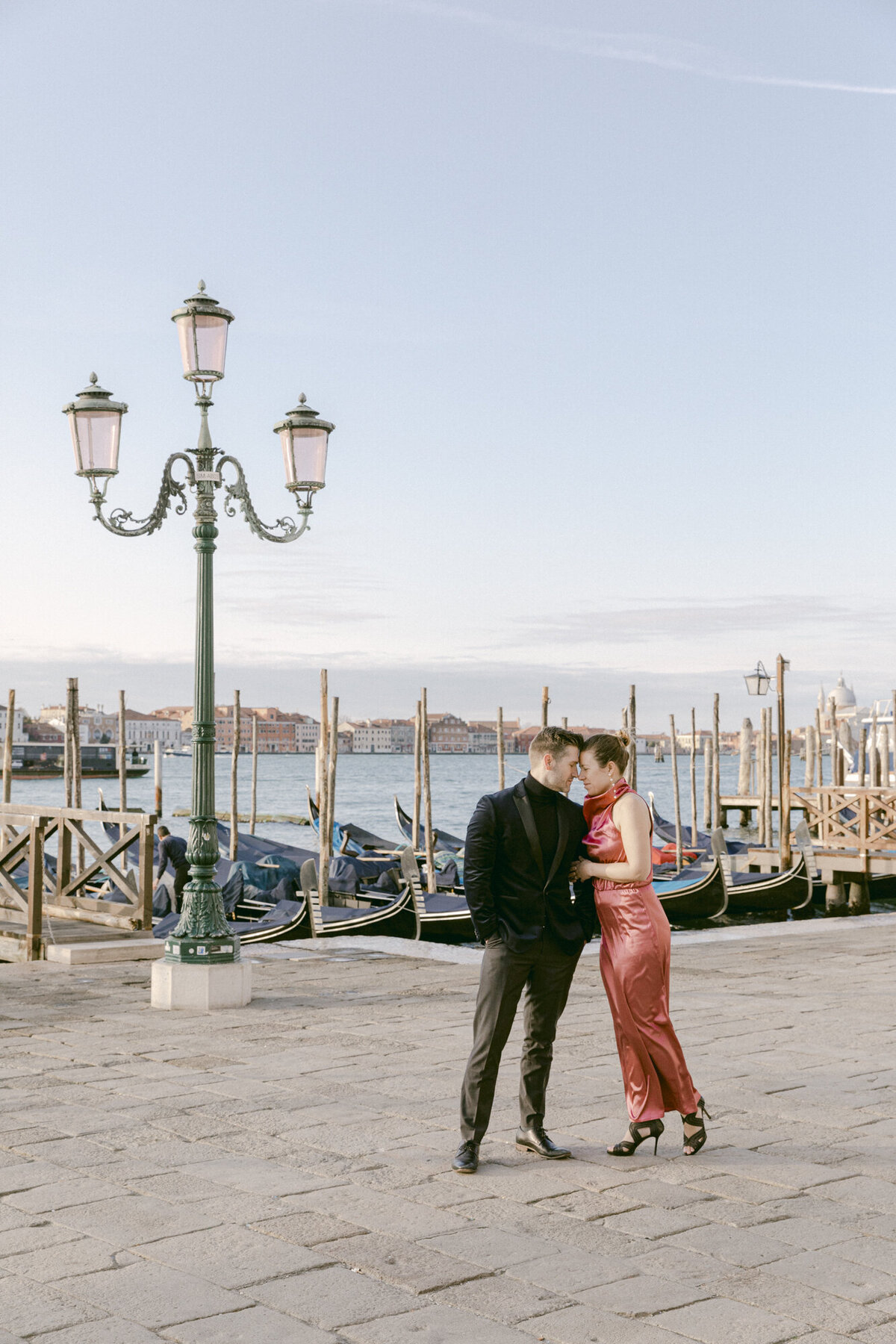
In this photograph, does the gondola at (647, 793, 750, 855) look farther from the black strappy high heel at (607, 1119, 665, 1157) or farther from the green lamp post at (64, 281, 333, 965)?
the black strappy high heel at (607, 1119, 665, 1157)

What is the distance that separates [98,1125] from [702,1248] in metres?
2.16

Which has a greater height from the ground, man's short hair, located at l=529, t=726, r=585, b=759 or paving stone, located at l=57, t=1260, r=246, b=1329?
man's short hair, located at l=529, t=726, r=585, b=759

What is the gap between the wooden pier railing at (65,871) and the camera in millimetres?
9047

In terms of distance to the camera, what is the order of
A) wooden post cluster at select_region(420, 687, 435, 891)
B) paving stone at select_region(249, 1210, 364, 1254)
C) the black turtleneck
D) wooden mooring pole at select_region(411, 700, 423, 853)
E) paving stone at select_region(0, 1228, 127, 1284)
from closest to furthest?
paving stone at select_region(0, 1228, 127, 1284) < paving stone at select_region(249, 1210, 364, 1254) < the black turtleneck < wooden post cluster at select_region(420, 687, 435, 891) < wooden mooring pole at select_region(411, 700, 423, 853)

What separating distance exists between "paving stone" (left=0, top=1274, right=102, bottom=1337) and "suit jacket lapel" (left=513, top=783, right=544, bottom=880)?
5.77 feet

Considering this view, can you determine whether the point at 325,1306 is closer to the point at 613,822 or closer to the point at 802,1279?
the point at 802,1279

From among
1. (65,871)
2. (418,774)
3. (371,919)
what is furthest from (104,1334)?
(418,774)

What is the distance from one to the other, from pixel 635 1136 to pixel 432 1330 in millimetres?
1514

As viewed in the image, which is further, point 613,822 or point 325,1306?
point 613,822

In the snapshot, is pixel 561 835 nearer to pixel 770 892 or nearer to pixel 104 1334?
pixel 104 1334

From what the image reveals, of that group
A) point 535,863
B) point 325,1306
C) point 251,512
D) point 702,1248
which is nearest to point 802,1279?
point 702,1248

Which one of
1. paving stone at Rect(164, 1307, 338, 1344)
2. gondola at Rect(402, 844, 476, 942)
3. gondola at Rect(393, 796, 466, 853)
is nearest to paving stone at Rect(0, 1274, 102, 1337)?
paving stone at Rect(164, 1307, 338, 1344)

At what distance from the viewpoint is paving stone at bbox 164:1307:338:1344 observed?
2908 millimetres

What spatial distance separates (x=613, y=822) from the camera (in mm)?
4328
